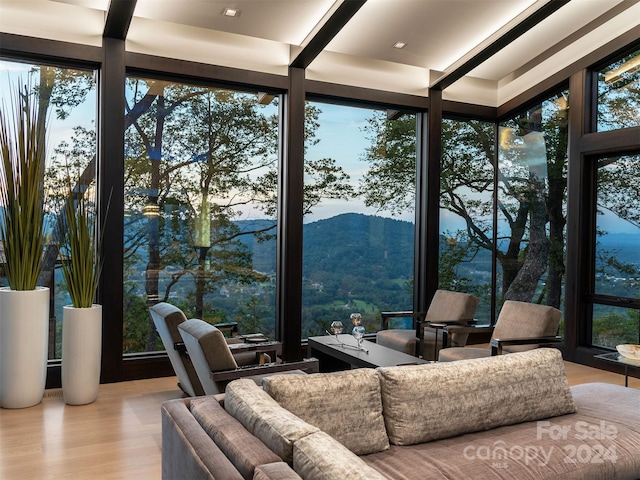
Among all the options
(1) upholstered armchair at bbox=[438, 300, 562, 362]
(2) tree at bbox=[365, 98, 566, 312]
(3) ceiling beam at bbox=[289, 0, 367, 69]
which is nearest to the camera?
(1) upholstered armchair at bbox=[438, 300, 562, 362]

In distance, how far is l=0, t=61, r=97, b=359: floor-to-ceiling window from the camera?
478 cm

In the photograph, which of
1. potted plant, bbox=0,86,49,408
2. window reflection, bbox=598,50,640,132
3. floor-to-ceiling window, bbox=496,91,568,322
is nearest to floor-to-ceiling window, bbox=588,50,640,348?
window reflection, bbox=598,50,640,132

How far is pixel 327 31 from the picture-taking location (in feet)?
16.5

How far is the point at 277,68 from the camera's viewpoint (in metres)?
5.72

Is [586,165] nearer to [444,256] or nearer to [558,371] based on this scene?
[444,256]

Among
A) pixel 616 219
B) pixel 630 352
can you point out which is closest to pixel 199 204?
pixel 630 352

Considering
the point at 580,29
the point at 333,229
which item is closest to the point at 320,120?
the point at 333,229

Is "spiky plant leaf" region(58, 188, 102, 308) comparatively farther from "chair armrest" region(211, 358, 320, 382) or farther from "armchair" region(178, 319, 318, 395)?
"chair armrest" region(211, 358, 320, 382)

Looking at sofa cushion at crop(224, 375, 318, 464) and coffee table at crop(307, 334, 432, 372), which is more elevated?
sofa cushion at crop(224, 375, 318, 464)

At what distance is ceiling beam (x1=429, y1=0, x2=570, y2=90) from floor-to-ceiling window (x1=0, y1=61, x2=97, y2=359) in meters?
3.87

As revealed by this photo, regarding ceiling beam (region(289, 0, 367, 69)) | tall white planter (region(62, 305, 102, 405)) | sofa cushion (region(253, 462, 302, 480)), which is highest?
ceiling beam (region(289, 0, 367, 69))

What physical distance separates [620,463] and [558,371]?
549mm

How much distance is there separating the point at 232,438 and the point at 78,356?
295 centimetres

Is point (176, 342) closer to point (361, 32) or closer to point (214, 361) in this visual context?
point (214, 361)
